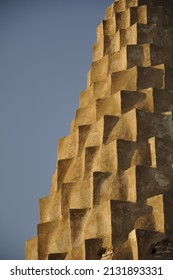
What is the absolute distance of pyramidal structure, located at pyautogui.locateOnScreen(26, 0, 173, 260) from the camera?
2031 centimetres

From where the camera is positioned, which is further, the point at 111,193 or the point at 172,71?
the point at 172,71

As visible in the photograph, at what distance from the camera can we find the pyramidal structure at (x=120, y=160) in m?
20.3

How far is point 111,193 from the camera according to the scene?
21.5 metres

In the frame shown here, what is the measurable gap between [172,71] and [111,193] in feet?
16.2

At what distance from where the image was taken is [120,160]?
869 inches

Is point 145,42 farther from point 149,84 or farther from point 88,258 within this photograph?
point 88,258

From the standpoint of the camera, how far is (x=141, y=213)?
67.6 feet

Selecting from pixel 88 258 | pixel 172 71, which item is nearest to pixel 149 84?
pixel 172 71
